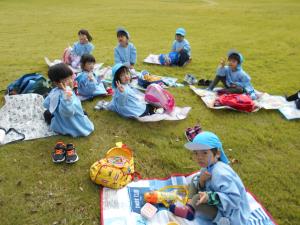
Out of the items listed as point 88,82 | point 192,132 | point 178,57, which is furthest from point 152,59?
point 192,132

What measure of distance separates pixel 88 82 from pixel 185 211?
4.68 metres

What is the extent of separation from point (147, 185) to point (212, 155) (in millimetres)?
1375

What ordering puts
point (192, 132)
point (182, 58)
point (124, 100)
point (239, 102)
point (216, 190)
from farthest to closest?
1. point (182, 58)
2. point (239, 102)
3. point (124, 100)
4. point (192, 132)
5. point (216, 190)

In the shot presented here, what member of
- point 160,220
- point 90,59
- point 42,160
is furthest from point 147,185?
point 90,59

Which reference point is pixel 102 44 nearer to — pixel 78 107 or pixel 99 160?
pixel 78 107

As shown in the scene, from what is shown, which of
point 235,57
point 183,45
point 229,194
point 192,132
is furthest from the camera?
point 183,45

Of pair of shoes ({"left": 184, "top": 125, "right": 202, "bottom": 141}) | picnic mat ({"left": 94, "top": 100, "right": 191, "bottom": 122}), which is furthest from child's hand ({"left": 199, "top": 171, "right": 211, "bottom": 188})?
picnic mat ({"left": 94, "top": 100, "right": 191, "bottom": 122})

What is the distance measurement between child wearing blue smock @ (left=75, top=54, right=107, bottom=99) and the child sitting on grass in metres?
3.14

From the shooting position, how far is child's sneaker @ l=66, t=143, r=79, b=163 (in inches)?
210

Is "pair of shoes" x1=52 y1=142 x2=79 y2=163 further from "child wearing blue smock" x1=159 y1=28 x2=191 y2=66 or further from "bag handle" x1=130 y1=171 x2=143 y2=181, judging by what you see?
"child wearing blue smock" x1=159 y1=28 x2=191 y2=66

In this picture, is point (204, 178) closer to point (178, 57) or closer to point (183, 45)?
point (178, 57)

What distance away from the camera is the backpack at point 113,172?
4770 mm

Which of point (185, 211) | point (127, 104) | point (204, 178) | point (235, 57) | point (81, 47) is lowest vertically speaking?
point (185, 211)

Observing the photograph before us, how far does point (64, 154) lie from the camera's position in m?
5.45
